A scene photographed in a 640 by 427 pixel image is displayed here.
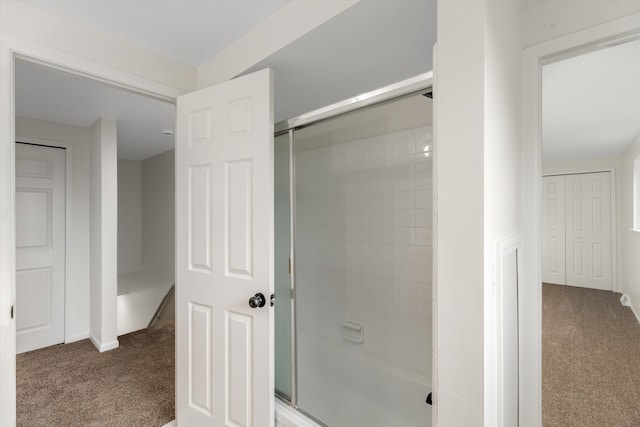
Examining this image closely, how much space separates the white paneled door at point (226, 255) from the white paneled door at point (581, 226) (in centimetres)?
220

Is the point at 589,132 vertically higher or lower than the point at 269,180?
Answer: higher

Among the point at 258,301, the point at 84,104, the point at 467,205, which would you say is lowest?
the point at 258,301

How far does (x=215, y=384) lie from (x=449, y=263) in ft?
4.90

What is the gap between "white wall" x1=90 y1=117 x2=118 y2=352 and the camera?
120 inches

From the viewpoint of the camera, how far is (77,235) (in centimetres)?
330

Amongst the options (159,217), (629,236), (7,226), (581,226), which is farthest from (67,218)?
(629,236)

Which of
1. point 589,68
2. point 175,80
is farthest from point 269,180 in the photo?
point 589,68

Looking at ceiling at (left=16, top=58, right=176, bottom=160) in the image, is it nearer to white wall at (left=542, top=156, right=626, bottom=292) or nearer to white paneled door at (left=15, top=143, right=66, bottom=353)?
white paneled door at (left=15, top=143, right=66, bottom=353)

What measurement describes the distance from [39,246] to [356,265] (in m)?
3.18

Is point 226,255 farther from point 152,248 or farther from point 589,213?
point 152,248

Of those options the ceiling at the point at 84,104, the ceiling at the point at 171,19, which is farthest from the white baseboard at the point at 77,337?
the ceiling at the point at 171,19

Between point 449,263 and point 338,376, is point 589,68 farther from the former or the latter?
point 338,376

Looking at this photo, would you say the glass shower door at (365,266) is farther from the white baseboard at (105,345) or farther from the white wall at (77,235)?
the white wall at (77,235)

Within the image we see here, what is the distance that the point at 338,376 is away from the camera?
2.31 meters
